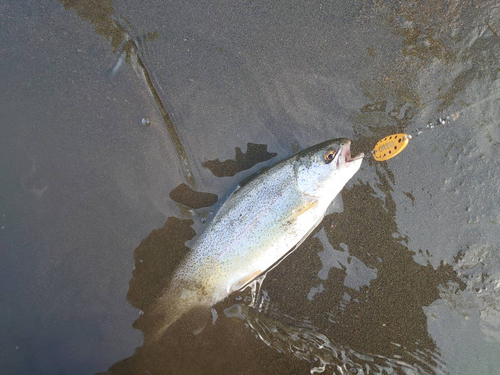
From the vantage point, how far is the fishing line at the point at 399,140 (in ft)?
8.91

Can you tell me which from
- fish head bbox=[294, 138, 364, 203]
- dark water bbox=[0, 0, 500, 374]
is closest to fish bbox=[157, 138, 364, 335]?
fish head bbox=[294, 138, 364, 203]

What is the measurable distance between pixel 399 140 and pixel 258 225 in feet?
5.37

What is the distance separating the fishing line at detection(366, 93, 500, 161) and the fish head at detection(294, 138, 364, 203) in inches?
10.4

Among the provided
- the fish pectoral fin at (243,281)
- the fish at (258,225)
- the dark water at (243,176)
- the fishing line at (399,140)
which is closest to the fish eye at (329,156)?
the fish at (258,225)

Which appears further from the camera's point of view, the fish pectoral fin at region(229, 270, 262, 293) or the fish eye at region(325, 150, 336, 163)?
the fish pectoral fin at region(229, 270, 262, 293)

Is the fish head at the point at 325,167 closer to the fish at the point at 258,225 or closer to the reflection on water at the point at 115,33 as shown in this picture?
the fish at the point at 258,225

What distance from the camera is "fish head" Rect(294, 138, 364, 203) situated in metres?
2.69

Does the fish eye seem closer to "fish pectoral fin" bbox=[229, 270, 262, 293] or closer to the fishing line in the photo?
the fishing line

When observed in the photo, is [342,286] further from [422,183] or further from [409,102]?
[409,102]

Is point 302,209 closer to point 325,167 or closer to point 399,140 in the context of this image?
point 325,167

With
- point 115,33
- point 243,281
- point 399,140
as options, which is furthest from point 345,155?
point 115,33

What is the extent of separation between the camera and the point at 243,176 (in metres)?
2.98

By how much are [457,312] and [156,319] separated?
127 inches

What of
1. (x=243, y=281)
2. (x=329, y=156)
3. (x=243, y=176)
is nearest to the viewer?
(x=329, y=156)
